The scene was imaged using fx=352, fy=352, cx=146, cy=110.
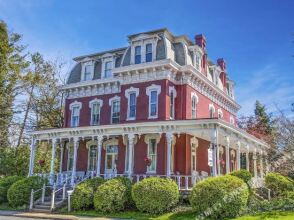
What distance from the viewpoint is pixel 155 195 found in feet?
57.5

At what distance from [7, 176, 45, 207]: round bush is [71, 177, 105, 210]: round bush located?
363cm

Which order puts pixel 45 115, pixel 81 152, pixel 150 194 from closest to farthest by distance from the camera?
pixel 150 194 < pixel 81 152 < pixel 45 115

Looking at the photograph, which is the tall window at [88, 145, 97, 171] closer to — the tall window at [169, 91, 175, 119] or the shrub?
the tall window at [169, 91, 175, 119]

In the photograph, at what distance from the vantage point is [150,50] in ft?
83.3

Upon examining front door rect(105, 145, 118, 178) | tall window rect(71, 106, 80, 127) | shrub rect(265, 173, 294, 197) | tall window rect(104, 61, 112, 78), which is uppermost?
tall window rect(104, 61, 112, 78)

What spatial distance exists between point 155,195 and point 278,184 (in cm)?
826

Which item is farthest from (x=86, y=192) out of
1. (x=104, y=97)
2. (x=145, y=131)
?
(x=104, y=97)

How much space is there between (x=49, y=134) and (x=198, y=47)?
12.9 metres

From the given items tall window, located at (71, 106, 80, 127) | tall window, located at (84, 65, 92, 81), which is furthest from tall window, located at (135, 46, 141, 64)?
tall window, located at (71, 106, 80, 127)

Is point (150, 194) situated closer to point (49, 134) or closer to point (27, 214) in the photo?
point (27, 214)

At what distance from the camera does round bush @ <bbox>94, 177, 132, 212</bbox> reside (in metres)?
18.3

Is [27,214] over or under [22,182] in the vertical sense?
under

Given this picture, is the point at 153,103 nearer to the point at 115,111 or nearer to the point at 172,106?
the point at 172,106

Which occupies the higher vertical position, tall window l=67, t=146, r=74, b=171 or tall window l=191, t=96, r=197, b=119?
tall window l=191, t=96, r=197, b=119
